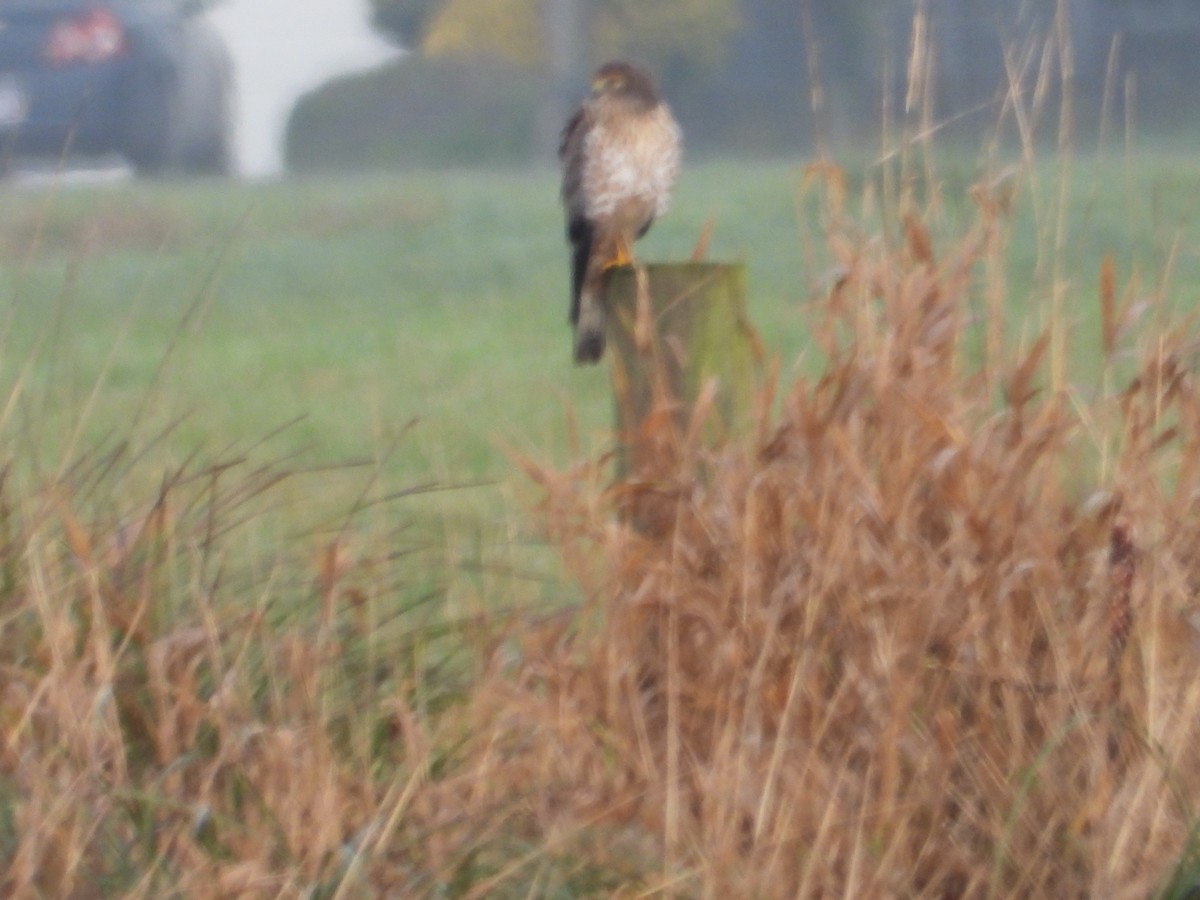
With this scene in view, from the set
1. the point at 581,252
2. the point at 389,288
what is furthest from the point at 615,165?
the point at 389,288

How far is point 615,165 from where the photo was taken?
532 cm

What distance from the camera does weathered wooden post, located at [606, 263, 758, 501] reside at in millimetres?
3256

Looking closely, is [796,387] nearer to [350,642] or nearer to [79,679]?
[350,642]

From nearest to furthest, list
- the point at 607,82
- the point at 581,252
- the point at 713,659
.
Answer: the point at 713,659 < the point at 581,252 < the point at 607,82

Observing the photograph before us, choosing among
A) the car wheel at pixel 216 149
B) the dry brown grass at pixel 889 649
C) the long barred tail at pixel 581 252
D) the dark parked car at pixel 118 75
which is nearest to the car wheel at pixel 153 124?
the dark parked car at pixel 118 75

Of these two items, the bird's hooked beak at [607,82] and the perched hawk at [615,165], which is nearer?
the perched hawk at [615,165]

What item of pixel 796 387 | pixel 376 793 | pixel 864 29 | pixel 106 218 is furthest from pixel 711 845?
pixel 864 29

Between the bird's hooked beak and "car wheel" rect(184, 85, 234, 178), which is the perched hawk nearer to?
the bird's hooked beak

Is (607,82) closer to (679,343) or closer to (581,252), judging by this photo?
(581,252)

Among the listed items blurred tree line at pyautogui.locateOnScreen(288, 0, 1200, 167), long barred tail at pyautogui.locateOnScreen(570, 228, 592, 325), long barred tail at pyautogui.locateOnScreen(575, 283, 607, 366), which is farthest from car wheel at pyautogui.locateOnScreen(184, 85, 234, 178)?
long barred tail at pyautogui.locateOnScreen(575, 283, 607, 366)

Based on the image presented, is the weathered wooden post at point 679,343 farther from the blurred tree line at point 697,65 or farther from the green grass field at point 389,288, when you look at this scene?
the blurred tree line at point 697,65

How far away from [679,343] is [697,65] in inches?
499

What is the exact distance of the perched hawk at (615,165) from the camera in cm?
527

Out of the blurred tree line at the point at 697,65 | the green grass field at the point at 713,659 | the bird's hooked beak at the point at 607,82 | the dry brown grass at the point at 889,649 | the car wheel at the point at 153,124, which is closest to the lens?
the green grass field at the point at 713,659
